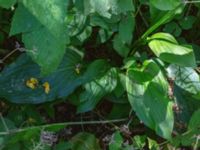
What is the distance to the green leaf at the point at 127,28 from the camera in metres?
1.44

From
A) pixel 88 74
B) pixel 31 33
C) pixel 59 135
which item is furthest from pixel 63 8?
pixel 59 135

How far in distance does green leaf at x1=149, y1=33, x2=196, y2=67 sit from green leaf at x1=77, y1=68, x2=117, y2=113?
0.17m

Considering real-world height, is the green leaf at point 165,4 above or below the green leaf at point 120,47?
above

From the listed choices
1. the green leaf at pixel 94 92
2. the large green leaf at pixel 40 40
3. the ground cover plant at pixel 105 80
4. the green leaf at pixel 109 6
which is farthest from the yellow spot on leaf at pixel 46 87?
the green leaf at pixel 109 6

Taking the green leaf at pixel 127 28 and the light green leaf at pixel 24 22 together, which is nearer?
the light green leaf at pixel 24 22

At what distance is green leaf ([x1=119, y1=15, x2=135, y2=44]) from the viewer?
144 centimetres

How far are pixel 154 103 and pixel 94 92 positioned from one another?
194 millimetres

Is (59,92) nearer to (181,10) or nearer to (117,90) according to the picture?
(117,90)

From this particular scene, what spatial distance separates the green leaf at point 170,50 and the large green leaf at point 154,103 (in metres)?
0.07

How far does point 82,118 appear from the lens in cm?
166

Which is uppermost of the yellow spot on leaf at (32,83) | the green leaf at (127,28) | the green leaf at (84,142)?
the green leaf at (127,28)

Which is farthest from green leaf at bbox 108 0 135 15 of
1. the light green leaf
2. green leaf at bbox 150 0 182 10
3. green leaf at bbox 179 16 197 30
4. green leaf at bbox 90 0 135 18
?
green leaf at bbox 179 16 197 30

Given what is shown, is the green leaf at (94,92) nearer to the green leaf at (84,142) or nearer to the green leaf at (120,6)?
the green leaf at (84,142)

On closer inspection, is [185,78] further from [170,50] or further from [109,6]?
[109,6]
